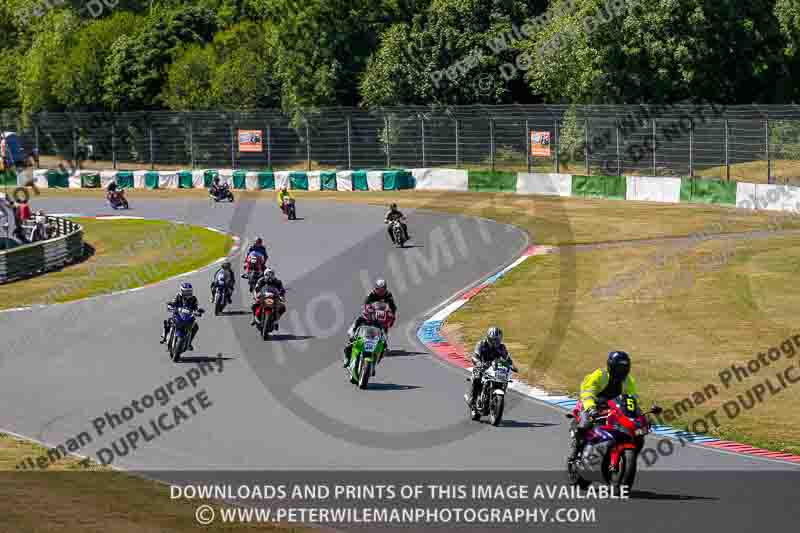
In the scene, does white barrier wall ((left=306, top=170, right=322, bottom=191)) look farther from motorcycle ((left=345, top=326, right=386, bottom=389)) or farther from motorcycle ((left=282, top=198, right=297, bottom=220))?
motorcycle ((left=345, top=326, right=386, bottom=389))

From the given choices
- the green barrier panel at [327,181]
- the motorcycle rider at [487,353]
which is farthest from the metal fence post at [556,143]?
the motorcycle rider at [487,353]

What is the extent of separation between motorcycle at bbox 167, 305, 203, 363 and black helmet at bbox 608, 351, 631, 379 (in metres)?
12.6

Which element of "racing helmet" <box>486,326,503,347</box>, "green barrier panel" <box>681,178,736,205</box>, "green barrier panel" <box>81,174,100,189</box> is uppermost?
"racing helmet" <box>486,326,503,347</box>

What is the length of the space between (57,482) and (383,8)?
2777 inches

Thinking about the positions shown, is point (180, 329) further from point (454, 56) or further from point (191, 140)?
point (191, 140)

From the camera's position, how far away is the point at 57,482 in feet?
54.2

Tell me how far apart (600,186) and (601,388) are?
46266 millimetres

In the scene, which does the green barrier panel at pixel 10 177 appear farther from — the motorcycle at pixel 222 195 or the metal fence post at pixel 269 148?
the motorcycle at pixel 222 195

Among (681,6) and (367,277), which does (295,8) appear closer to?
(681,6)

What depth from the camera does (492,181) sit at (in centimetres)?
6512

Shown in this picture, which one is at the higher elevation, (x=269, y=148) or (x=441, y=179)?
(x=269, y=148)

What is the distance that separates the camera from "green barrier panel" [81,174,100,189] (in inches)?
3066

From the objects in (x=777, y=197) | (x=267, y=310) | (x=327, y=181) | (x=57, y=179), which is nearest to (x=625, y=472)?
(x=267, y=310)

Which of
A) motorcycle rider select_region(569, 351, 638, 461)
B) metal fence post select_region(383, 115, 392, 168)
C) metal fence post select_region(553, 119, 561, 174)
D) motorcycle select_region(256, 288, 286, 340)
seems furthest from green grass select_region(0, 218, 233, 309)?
motorcycle rider select_region(569, 351, 638, 461)
